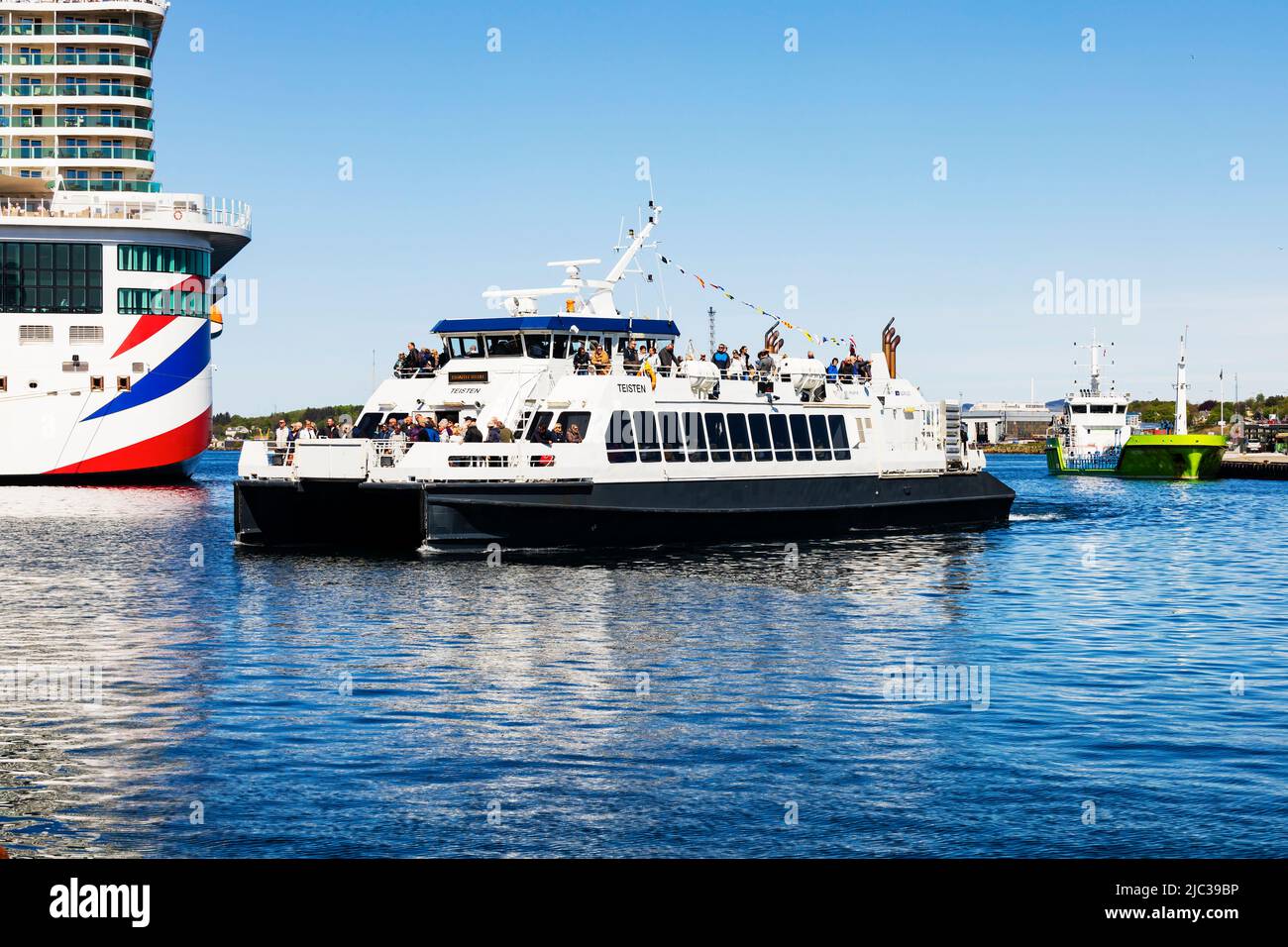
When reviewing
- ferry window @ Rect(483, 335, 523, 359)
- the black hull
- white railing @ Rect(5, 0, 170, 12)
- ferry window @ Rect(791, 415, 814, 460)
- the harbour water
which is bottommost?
the harbour water

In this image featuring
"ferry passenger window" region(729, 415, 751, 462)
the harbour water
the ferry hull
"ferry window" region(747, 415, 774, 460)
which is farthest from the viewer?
the ferry hull

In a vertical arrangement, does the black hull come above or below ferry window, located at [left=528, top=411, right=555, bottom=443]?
below

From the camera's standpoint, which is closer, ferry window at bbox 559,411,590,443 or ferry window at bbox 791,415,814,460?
ferry window at bbox 559,411,590,443

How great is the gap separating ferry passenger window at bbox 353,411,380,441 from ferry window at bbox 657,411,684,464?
704cm

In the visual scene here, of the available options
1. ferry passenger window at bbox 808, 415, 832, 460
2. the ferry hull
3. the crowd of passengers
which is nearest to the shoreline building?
the crowd of passengers

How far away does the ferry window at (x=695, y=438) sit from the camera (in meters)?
35.8

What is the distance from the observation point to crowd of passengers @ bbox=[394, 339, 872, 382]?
118ft

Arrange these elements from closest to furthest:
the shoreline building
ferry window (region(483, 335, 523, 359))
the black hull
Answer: the black hull → ferry window (region(483, 335, 523, 359)) → the shoreline building

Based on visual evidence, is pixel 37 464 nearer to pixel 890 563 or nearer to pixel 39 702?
pixel 890 563

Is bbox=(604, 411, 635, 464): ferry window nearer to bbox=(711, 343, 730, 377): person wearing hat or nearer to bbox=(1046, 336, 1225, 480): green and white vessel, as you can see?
bbox=(711, 343, 730, 377): person wearing hat

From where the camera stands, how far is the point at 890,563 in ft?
107

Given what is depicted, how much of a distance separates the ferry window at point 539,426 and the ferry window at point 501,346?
8.49 ft

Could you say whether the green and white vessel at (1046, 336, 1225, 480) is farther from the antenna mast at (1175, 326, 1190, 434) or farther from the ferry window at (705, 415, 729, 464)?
the ferry window at (705, 415, 729, 464)
